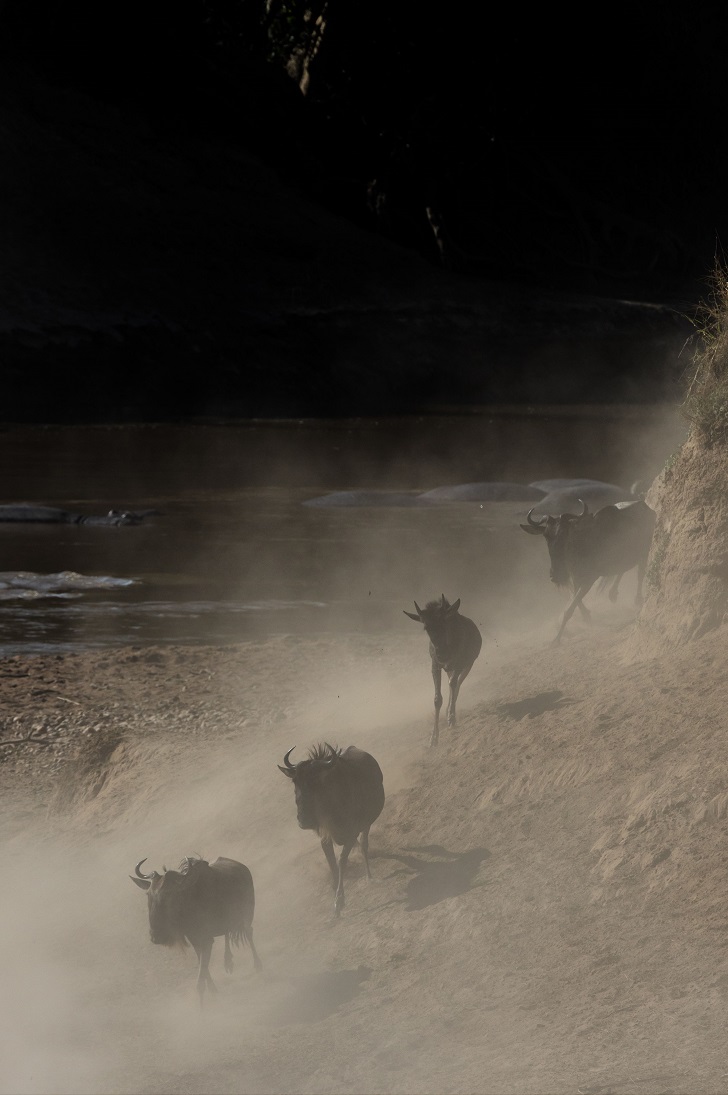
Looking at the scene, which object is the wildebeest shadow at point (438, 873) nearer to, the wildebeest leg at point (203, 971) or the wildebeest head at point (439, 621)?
the wildebeest leg at point (203, 971)

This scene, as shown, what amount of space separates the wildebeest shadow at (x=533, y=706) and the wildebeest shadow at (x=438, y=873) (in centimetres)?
163

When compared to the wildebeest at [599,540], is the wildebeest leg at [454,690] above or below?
below

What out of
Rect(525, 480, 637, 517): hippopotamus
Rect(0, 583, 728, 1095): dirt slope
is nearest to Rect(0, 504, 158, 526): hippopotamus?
Rect(525, 480, 637, 517): hippopotamus

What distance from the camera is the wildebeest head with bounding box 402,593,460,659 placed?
11016 mm

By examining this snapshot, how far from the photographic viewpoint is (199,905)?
8.58m

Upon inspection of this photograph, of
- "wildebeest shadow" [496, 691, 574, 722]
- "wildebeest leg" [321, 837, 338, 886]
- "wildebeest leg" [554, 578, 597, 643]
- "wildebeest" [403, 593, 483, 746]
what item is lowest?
"wildebeest leg" [321, 837, 338, 886]

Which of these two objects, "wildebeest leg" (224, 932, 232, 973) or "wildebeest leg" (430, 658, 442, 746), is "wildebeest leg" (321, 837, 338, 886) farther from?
"wildebeest leg" (430, 658, 442, 746)

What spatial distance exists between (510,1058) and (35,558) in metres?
20.0

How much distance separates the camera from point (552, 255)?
78250 millimetres

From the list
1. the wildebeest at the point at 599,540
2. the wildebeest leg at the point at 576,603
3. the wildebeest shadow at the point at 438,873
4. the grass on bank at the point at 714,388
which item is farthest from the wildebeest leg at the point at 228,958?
the grass on bank at the point at 714,388

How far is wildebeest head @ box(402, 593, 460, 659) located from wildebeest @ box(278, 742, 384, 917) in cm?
155

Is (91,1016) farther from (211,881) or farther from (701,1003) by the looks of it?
(701,1003)

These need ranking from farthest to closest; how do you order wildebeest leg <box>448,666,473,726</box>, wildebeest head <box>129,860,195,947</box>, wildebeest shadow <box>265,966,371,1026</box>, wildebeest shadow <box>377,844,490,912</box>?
wildebeest leg <box>448,666,473,726</box> < wildebeest shadow <box>377,844,490,912</box> < wildebeest head <box>129,860,195,947</box> < wildebeest shadow <box>265,966,371,1026</box>

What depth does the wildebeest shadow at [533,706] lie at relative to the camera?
36.4ft
